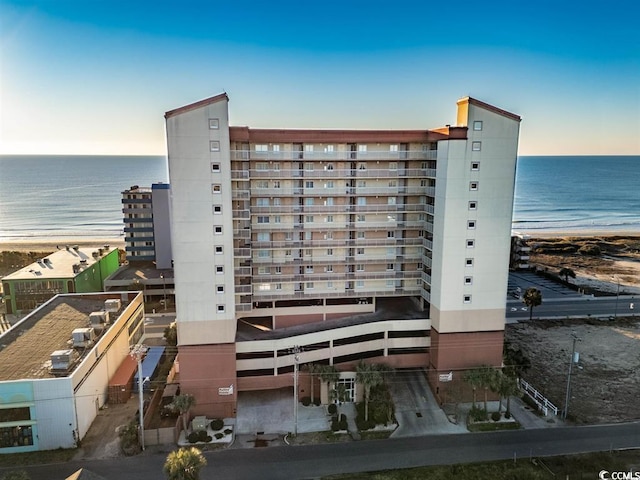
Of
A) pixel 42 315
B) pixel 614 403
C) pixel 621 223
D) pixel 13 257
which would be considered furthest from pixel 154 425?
pixel 621 223

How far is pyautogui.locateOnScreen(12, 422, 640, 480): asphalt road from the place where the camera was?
28.6m

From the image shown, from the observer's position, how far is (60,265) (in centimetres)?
6334

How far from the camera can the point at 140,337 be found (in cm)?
4903

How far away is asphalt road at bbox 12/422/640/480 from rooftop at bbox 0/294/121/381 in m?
7.14

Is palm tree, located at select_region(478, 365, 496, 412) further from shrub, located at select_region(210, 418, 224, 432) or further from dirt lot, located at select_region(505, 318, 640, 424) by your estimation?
shrub, located at select_region(210, 418, 224, 432)

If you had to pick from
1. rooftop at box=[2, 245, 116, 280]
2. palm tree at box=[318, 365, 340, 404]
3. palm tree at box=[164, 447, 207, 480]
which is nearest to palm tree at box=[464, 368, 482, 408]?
palm tree at box=[318, 365, 340, 404]

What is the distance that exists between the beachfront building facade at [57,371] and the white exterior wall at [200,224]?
8.12 m

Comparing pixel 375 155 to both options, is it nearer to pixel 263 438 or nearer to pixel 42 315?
pixel 263 438

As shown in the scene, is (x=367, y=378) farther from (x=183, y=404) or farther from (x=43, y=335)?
(x=43, y=335)

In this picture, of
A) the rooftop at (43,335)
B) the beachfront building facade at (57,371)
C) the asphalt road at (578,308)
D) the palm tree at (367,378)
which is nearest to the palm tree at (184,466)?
the beachfront building facade at (57,371)

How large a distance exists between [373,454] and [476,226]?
768 inches

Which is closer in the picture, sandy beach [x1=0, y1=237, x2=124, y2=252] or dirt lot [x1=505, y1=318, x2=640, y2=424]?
dirt lot [x1=505, y1=318, x2=640, y2=424]

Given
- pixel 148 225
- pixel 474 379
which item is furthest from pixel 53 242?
pixel 474 379

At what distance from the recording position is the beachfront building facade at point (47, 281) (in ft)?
186
